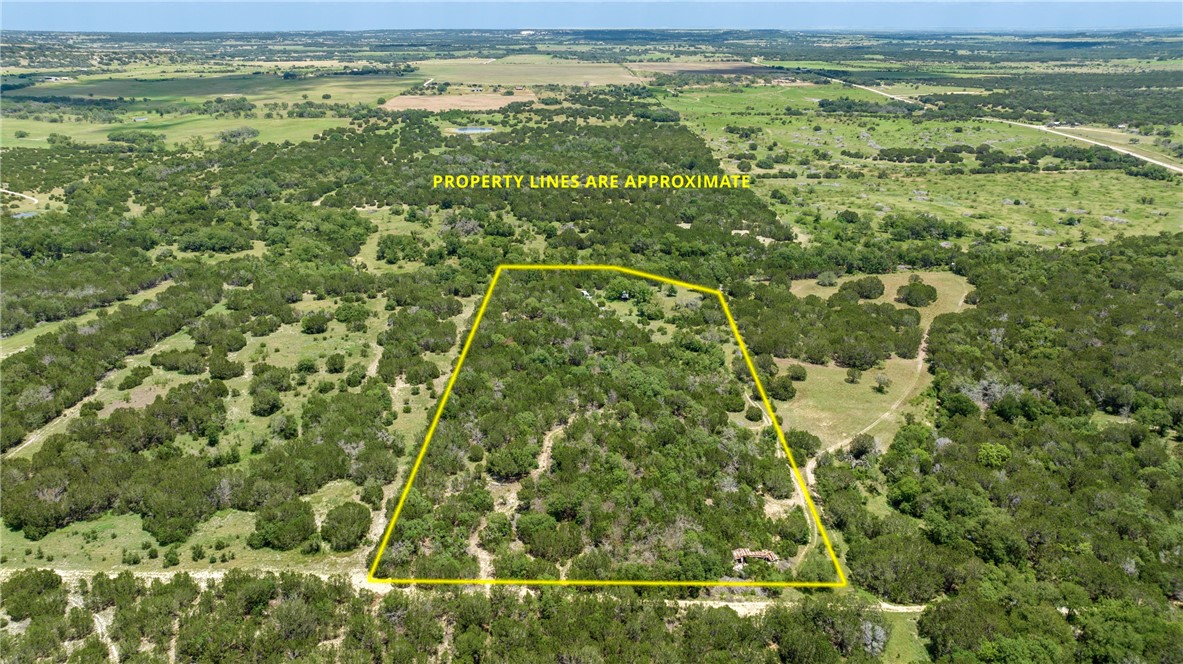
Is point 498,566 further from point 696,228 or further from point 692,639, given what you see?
point 696,228

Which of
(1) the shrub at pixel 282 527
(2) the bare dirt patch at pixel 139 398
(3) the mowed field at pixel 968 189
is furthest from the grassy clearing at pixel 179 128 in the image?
(1) the shrub at pixel 282 527

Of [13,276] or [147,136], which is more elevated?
[147,136]

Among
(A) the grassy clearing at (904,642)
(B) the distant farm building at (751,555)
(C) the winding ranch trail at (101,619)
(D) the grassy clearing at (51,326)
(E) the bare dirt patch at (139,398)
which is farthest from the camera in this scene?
(D) the grassy clearing at (51,326)

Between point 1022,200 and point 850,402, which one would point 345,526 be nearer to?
point 850,402

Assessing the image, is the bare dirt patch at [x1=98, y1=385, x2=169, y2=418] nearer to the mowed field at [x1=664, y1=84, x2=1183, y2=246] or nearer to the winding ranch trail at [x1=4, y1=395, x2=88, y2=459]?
the winding ranch trail at [x1=4, y1=395, x2=88, y2=459]

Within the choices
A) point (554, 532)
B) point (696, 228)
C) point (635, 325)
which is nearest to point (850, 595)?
point (554, 532)

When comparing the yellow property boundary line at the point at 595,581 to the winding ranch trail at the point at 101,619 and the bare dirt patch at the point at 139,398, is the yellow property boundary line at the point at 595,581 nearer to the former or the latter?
the winding ranch trail at the point at 101,619

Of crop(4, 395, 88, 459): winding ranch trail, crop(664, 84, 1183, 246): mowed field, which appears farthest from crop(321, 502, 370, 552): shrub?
crop(664, 84, 1183, 246): mowed field

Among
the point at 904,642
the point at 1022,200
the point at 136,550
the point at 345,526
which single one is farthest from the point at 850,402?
the point at 1022,200

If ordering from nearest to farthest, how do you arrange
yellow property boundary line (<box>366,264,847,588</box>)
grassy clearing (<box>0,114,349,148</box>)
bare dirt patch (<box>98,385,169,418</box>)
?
yellow property boundary line (<box>366,264,847,588</box>), bare dirt patch (<box>98,385,169,418</box>), grassy clearing (<box>0,114,349,148</box>)
